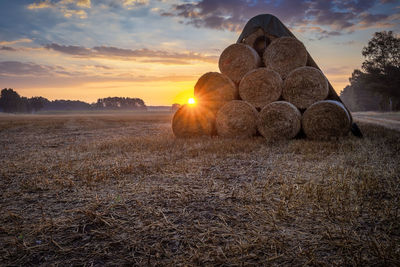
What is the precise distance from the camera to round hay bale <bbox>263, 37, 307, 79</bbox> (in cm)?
858

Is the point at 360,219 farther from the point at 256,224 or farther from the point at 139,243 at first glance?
the point at 139,243

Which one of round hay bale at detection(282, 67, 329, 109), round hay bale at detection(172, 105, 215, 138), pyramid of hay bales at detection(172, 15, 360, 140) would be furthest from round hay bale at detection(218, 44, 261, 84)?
round hay bale at detection(172, 105, 215, 138)

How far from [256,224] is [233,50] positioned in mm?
7727

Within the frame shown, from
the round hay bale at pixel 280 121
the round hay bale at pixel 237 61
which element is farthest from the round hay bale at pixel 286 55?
the round hay bale at pixel 280 121

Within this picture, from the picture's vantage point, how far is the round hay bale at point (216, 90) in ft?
28.8

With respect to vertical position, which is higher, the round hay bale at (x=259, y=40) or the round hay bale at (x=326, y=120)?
the round hay bale at (x=259, y=40)

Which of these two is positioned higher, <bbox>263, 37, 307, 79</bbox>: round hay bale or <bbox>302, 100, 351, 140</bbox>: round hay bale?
<bbox>263, 37, 307, 79</bbox>: round hay bale

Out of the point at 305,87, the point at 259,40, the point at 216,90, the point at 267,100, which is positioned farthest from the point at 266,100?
the point at 259,40

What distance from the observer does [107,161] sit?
5.31 meters

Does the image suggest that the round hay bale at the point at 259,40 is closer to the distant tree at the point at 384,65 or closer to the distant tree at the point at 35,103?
the distant tree at the point at 384,65

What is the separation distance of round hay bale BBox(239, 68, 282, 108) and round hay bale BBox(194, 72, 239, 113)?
51 centimetres

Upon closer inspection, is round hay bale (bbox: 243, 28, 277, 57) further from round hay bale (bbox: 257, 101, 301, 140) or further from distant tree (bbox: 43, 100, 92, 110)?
distant tree (bbox: 43, 100, 92, 110)

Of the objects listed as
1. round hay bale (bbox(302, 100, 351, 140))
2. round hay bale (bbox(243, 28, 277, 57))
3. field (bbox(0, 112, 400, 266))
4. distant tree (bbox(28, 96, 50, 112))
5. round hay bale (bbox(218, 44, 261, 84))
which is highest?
distant tree (bbox(28, 96, 50, 112))

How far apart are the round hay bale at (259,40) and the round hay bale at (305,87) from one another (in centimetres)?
306
